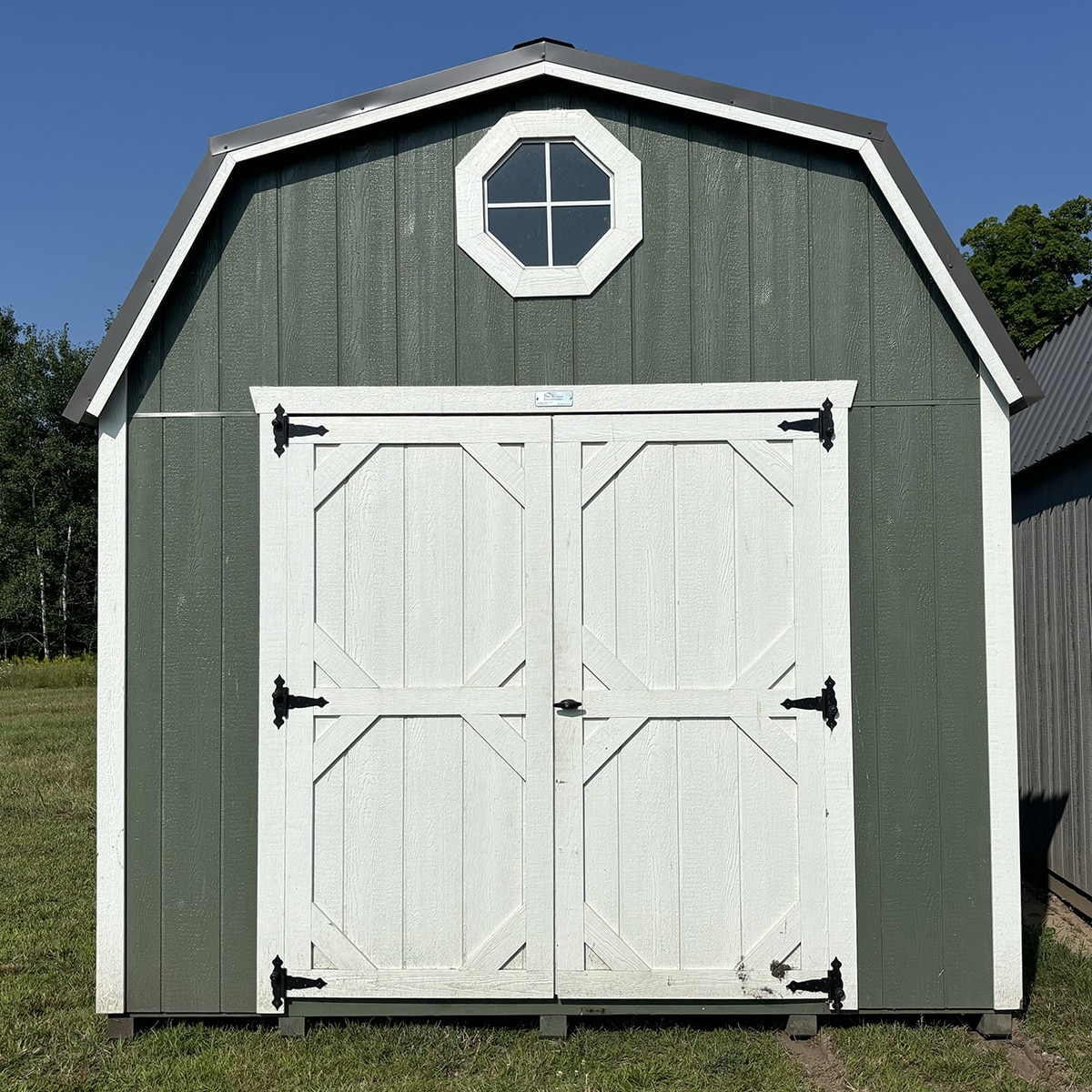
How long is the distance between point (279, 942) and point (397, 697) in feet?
3.62

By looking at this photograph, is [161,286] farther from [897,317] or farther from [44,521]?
[44,521]

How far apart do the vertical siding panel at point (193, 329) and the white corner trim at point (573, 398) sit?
0.84ft

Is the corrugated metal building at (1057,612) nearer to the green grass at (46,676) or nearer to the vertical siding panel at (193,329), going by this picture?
the vertical siding panel at (193,329)

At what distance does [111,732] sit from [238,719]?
524mm

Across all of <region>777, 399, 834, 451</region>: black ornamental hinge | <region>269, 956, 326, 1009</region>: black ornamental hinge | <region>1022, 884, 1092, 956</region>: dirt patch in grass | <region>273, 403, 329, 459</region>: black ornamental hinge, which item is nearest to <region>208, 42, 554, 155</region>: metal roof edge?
<region>273, 403, 329, 459</region>: black ornamental hinge

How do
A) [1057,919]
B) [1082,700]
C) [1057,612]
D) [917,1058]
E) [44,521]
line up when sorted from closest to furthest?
[917,1058], [1057,919], [1082,700], [1057,612], [44,521]

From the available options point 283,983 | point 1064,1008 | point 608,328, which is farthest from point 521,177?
point 1064,1008

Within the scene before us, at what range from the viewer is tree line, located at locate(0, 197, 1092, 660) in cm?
2644

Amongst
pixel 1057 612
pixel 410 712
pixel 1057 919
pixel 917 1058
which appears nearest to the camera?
pixel 917 1058

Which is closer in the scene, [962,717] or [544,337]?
[962,717]

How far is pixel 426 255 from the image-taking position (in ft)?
14.4

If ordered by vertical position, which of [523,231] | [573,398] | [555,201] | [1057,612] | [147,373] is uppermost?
[555,201]

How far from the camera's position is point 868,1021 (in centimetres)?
427

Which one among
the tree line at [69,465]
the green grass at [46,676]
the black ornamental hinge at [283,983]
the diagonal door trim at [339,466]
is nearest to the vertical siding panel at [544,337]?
the diagonal door trim at [339,466]
